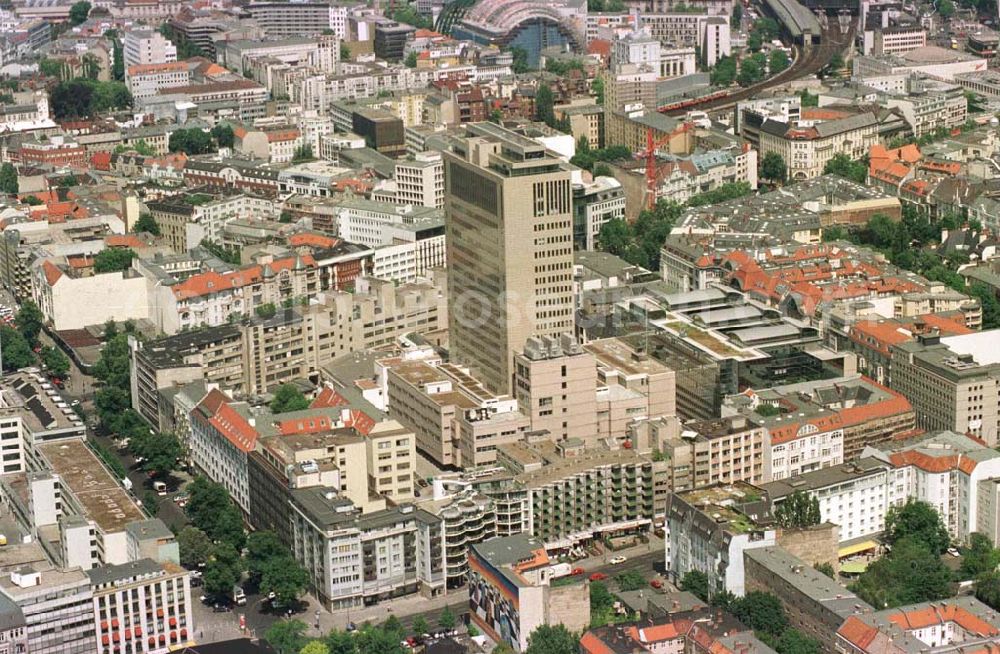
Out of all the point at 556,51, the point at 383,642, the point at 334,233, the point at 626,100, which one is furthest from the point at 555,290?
the point at 556,51

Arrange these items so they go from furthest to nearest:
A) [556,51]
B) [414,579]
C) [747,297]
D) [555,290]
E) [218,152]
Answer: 1. [556,51]
2. [218,152]
3. [747,297]
4. [555,290]
5. [414,579]

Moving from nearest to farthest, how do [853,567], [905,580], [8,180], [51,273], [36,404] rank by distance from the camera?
[905,580] < [853,567] < [36,404] < [51,273] < [8,180]

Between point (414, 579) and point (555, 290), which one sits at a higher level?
point (555, 290)

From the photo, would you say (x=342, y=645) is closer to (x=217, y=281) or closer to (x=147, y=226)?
(x=217, y=281)

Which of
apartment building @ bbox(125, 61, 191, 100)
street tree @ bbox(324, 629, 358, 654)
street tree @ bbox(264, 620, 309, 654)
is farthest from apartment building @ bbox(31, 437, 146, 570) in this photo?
apartment building @ bbox(125, 61, 191, 100)

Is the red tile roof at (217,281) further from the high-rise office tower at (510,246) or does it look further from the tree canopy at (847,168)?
the tree canopy at (847,168)

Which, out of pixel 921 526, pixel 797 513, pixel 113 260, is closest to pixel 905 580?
pixel 797 513

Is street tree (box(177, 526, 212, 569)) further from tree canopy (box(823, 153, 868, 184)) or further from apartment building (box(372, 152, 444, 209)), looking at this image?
tree canopy (box(823, 153, 868, 184))

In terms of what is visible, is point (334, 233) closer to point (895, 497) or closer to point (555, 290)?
point (555, 290)
